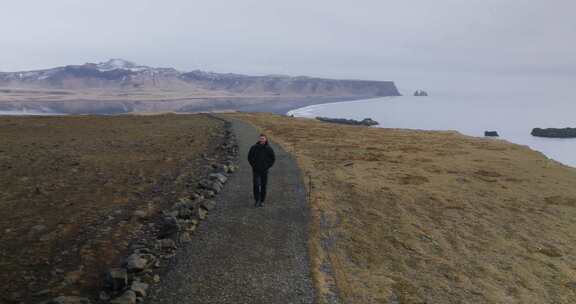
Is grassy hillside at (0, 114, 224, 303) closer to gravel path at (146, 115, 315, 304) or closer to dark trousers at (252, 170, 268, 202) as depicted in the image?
gravel path at (146, 115, 315, 304)

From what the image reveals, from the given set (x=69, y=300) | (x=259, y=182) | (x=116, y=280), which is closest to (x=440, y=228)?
(x=259, y=182)

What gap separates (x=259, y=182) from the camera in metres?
13.3

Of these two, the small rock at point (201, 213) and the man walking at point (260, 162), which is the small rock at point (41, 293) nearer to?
the small rock at point (201, 213)

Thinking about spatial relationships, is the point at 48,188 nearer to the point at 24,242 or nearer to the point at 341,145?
the point at 24,242

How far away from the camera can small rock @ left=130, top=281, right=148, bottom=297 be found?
26.1ft

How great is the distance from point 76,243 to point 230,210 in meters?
4.16

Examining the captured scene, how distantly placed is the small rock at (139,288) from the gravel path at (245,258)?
0.63 ft

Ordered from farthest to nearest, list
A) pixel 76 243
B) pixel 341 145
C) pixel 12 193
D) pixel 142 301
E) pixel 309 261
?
pixel 341 145
pixel 12 193
pixel 76 243
pixel 309 261
pixel 142 301

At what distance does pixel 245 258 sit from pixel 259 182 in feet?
12.9

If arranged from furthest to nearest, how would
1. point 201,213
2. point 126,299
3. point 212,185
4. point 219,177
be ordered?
point 219,177 < point 212,185 < point 201,213 < point 126,299


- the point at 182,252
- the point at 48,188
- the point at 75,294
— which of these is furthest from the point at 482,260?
the point at 48,188

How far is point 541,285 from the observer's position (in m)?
11.1

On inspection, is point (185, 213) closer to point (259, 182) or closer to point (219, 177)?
point (259, 182)

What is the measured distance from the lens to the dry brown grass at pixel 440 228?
10.0 meters
